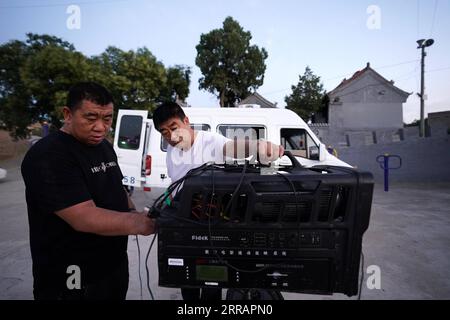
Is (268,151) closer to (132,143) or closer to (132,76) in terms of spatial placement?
(132,143)

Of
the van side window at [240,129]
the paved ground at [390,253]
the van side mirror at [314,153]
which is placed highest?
the van side window at [240,129]

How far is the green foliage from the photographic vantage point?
13.3 meters

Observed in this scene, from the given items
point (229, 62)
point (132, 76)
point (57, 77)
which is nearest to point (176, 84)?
point (132, 76)

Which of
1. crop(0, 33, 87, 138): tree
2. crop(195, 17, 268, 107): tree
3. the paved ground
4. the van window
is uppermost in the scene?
crop(195, 17, 268, 107): tree

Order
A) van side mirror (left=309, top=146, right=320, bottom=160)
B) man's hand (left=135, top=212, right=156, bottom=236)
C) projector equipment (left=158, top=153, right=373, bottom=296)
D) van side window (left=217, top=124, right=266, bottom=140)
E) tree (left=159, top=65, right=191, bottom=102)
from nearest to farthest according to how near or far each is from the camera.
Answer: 1. projector equipment (left=158, top=153, right=373, bottom=296)
2. man's hand (left=135, top=212, right=156, bottom=236)
3. van side mirror (left=309, top=146, right=320, bottom=160)
4. van side window (left=217, top=124, right=266, bottom=140)
5. tree (left=159, top=65, right=191, bottom=102)

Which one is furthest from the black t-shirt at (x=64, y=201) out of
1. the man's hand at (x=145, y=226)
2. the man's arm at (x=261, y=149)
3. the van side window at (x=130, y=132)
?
the van side window at (x=130, y=132)

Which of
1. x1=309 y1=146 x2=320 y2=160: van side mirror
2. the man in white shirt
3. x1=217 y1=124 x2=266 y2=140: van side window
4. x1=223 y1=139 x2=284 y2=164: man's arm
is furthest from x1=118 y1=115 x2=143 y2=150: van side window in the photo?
x1=223 y1=139 x2=284 y2=164: man's arm

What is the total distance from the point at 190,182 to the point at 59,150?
0.69 meters

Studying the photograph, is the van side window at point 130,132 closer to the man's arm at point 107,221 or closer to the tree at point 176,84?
the man's arm at point 107,221

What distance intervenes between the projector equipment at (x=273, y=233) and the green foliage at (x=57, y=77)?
14199 millimetres

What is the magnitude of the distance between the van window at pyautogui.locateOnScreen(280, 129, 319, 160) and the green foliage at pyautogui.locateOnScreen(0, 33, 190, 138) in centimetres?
1146

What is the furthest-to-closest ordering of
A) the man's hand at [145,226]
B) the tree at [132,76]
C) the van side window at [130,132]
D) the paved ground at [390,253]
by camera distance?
the tree at [132,76] → the van side window at [130,132] → the paved ground at [390,253] → the man's hand at [145,226]

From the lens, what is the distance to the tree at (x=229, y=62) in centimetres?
2652

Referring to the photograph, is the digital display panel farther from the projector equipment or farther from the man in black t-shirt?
the man in black t-shirt
